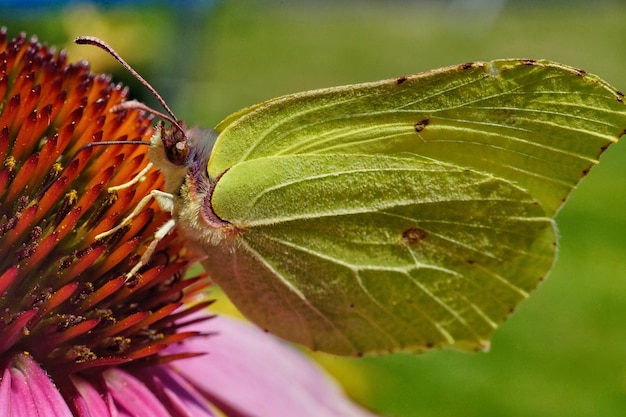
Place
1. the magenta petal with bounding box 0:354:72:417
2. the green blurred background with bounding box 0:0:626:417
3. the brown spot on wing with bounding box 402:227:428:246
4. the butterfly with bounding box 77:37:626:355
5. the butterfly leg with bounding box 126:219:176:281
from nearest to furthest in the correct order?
the magenta petal with bounding box 0:354:72:417
the butterfly leg with bounding box 126:219:176:281
the butterfly with bounding box 77:37:626:355
the brown spot on wing with bounding box 402:227:428:246
the green blurred background with bounding box 0:0:626:417

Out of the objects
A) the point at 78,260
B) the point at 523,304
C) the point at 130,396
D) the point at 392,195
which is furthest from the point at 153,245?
the point at 523,304

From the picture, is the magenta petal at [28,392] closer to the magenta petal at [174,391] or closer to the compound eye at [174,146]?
the magenta petal at [174,391]

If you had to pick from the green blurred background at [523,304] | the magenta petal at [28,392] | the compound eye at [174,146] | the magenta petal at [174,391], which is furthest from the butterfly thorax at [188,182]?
the green blurred background at [523,304]

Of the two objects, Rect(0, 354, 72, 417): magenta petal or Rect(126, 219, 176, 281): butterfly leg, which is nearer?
Rect(0, 354, 72, 417): magenta petal

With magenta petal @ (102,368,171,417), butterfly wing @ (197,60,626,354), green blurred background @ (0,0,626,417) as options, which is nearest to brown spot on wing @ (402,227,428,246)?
butterfly wing @ (197,60,626,354)

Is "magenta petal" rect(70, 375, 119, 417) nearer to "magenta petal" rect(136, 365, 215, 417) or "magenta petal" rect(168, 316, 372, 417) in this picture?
"magenta petal" rect(136, 365, 215, 417)

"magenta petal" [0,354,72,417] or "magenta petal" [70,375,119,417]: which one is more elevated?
"magenta petal" [0,354,72,417]

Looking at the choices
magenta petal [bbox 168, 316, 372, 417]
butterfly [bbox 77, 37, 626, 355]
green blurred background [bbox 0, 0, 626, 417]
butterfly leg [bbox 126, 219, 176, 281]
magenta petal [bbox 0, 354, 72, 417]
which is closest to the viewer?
magenta petal [bbox 0, 354, 72, 417]
